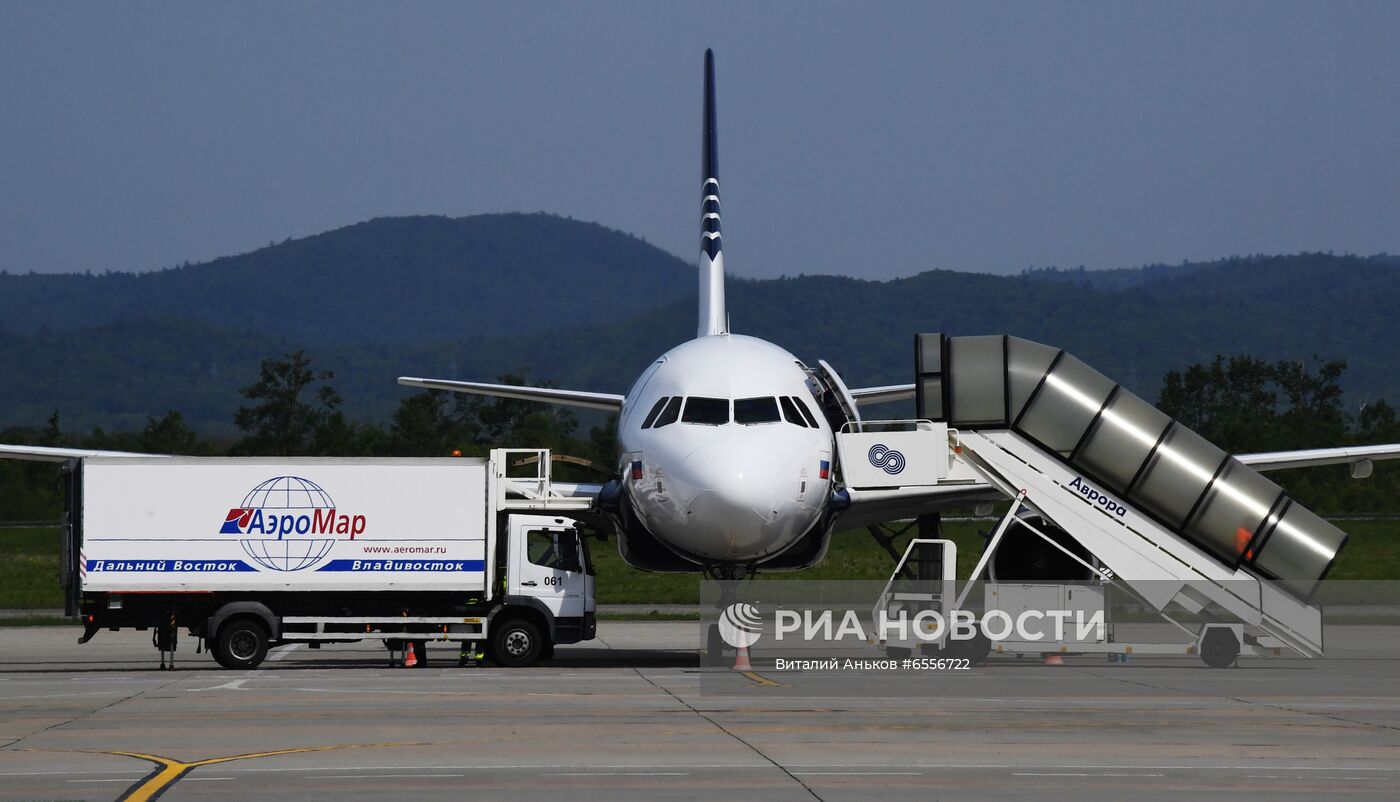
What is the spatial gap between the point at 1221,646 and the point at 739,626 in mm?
7259

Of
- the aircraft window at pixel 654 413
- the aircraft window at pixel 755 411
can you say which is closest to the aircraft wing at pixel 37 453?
the aircraft window at pixel 654 413

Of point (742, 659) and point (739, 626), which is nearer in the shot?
point (742, 659)

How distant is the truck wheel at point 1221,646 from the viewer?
25.3 metres

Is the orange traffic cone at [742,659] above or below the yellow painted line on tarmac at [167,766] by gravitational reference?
below

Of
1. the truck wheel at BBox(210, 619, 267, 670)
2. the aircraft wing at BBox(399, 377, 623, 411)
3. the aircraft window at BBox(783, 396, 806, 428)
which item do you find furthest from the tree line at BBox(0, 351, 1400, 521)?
the aircraft window at BBox(783, 396, 806, 428)

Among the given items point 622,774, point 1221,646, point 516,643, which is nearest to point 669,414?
point 516,643

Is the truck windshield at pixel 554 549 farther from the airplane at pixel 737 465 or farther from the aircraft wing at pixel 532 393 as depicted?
the aircraft wing at pixel 532 393

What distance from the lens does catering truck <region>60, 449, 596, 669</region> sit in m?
26.3

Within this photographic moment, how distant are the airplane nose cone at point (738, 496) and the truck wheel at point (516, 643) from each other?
4160 millimetres

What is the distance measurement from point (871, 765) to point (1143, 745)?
296cm

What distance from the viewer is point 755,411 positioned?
24.6 m

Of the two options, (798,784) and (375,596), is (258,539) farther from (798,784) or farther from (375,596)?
(798,784)

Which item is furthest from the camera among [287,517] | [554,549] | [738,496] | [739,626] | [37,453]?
[37,453]

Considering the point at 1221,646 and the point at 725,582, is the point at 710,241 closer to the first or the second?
the point at 725,582
